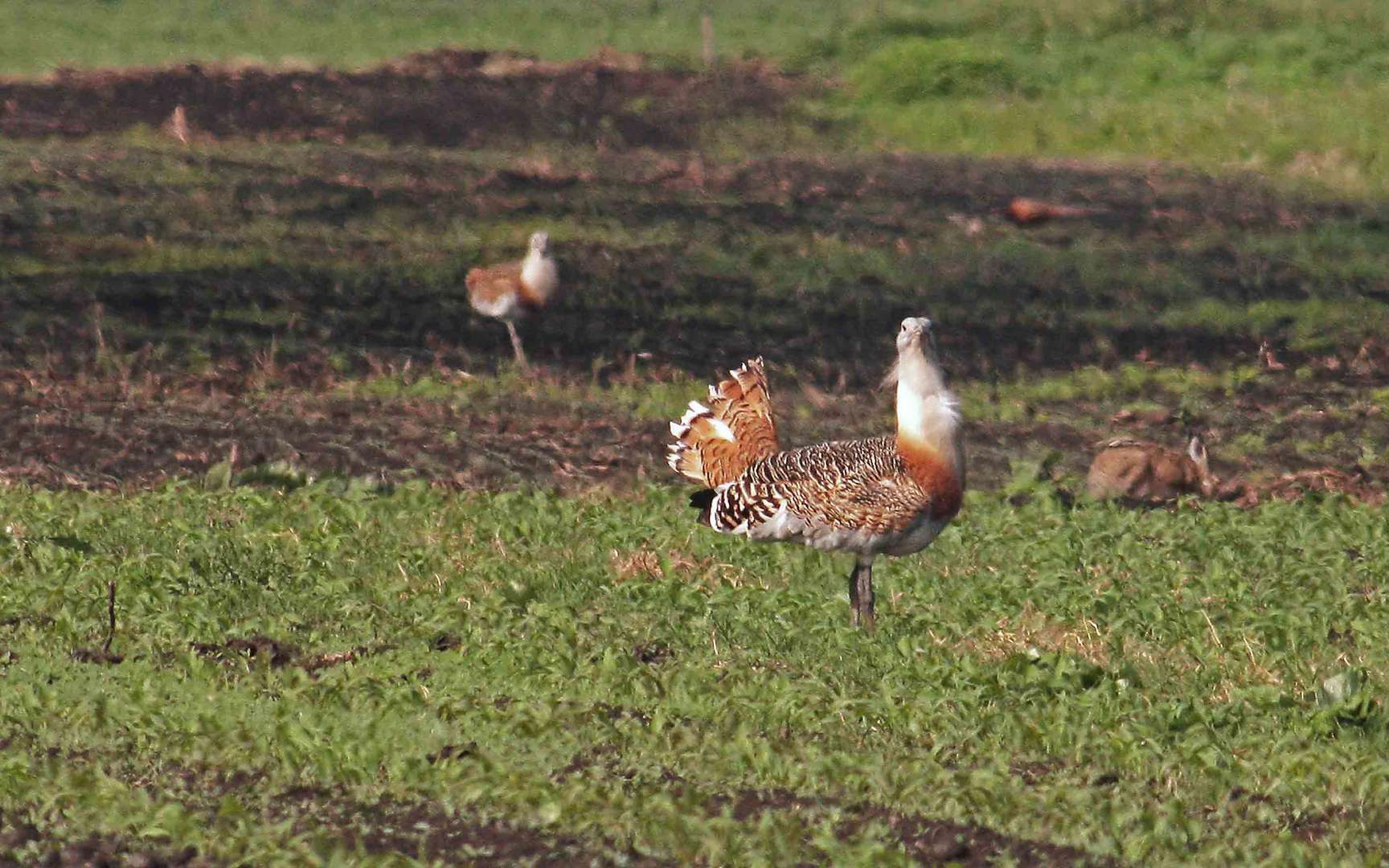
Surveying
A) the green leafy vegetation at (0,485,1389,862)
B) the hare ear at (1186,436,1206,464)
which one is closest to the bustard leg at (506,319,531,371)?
the hare ear at (1186,436,1206,464)

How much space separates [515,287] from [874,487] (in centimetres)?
891

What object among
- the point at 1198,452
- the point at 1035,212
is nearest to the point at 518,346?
the point at 1198,452

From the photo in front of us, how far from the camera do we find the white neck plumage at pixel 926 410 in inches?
364

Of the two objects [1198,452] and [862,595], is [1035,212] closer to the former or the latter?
[1198,452]

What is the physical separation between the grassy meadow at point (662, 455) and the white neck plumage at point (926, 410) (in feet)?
2.39

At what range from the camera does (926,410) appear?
9258mm

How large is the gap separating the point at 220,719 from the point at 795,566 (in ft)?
11.8

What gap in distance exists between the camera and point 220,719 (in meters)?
7.69

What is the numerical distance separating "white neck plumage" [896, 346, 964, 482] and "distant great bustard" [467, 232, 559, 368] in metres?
8.35

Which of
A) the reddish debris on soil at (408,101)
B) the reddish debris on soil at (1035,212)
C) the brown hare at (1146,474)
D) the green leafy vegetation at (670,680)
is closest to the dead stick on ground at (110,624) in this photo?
the green leafy vegetation at (670,680)

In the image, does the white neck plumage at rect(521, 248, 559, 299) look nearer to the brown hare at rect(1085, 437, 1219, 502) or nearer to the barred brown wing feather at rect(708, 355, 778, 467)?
the brown hare at rect(1085, 437, 1219, 502)

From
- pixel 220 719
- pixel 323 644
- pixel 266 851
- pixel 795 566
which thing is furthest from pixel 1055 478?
pixel 266 851

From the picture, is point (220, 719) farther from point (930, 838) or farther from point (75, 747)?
point (930, 838)

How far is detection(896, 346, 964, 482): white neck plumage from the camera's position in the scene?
364 inches
